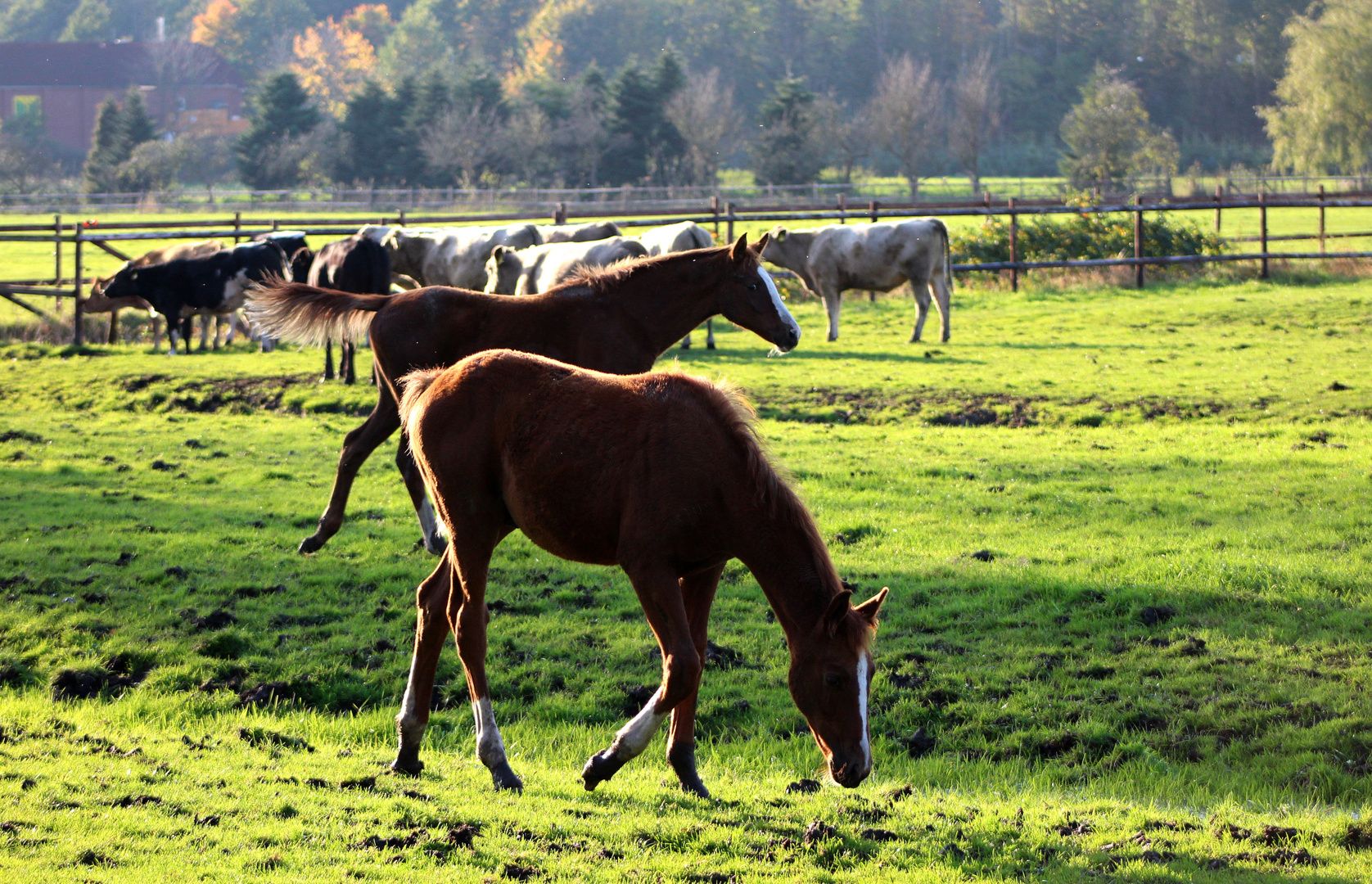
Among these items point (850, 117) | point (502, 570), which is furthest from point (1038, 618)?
point (850, 117)

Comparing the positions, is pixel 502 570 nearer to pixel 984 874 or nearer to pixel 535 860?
pixel 535 860

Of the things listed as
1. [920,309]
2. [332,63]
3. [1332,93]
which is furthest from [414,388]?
[332,63]

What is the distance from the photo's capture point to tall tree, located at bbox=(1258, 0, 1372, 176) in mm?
53906

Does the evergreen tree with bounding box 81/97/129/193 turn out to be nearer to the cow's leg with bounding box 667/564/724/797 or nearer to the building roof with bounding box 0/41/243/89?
the building roof with bounding box 0/41/243/89

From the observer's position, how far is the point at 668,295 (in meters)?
7.46

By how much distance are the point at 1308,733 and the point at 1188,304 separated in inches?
644

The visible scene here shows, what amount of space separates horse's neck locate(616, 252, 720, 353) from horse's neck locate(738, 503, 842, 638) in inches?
131

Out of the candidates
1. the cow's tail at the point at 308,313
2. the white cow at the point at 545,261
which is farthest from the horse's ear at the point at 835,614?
the white cow at the point at 545,261

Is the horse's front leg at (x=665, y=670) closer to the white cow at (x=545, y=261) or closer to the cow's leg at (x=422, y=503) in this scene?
the cow's leg at (x=422, y=503)

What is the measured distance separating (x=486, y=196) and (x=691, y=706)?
5007cm

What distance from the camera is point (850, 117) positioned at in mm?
82000

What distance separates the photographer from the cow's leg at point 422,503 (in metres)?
7.96

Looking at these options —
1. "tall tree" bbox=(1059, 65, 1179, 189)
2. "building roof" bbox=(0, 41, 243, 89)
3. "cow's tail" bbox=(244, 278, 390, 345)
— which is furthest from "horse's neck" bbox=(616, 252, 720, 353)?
"building roof" bbox=(0, 41, 243, 89)

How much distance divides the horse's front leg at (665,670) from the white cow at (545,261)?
37.3 ft
